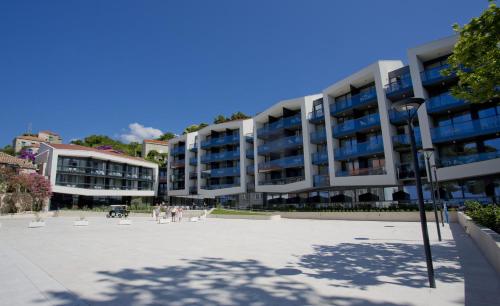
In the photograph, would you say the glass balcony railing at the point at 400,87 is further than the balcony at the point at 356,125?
No

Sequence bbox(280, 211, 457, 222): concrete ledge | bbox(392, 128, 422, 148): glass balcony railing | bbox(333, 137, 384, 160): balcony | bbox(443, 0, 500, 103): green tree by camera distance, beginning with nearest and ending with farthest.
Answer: bbox(443, 0, 500, 103): green tree
bbox(280, 211, 457, 222): concrete ledge
bbox(392, 128, 422, 148): glass balcony railing
bbox(333, 137, 384, 160): balcony

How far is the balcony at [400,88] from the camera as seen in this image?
28562 millimetres

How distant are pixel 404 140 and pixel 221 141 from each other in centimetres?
3193

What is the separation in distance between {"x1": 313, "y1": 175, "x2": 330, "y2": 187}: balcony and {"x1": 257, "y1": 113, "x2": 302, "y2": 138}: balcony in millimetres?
8287

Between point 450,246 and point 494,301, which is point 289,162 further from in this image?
point 494,301

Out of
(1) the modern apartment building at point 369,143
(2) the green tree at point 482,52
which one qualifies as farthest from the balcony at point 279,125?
(2) the green tree at point 482,52

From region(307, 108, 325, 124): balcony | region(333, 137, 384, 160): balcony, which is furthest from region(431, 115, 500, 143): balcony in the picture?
region(307, 108, 325, 124): balcony

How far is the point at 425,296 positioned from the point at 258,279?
137 inches

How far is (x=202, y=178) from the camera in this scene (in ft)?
181

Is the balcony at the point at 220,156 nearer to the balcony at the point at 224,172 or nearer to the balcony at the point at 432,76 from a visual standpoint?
the balcony at the point at 224,172

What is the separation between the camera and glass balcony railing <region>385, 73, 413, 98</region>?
2856 centimetres

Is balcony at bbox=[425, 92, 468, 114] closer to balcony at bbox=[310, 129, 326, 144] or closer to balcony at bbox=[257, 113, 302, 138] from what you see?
balcony at bbox=[310, 129, 326, 144]

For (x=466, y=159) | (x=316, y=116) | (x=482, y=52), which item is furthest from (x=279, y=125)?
(x=482, y=52)

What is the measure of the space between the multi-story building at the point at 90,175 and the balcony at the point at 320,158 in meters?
38.2
